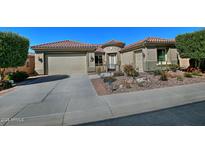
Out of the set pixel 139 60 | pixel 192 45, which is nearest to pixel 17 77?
pixel 139 60

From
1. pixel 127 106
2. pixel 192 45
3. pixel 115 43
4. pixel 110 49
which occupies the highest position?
pixel 115 43

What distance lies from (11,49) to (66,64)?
23.6ft

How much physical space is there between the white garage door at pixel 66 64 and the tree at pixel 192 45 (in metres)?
10.5

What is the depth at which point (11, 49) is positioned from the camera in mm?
10000

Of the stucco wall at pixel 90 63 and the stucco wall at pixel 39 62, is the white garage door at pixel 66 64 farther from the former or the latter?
the stucco wall at pixel 39 62

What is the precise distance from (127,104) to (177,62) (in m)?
13.4

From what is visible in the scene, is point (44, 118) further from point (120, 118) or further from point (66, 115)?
point (120, 118)

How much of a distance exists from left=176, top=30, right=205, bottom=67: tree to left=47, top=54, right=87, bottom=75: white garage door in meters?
10.5

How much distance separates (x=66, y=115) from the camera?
4637mm

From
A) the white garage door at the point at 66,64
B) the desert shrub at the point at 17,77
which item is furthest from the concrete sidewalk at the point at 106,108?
the white garage door at the point at 66,64

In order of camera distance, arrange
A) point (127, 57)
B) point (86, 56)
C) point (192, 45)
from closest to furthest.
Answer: point (192, 45) → point (86, 56) → point (127, 57)

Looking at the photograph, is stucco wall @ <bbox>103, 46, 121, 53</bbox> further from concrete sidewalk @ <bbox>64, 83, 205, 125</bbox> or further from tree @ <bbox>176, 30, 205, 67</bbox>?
concrete sidewalk @ <bbox>64, 83, 205, 125</bbox>

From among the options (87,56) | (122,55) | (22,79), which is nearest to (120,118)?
(22,79)

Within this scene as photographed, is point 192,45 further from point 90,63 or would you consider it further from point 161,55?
point 90,63
